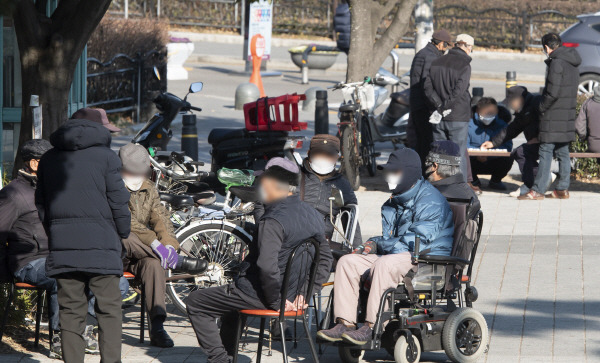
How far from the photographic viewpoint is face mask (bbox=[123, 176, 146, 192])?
686 centimetres

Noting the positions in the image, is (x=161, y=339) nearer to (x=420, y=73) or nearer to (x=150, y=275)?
(x=150, y=275)

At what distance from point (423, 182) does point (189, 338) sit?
1992 millimetres

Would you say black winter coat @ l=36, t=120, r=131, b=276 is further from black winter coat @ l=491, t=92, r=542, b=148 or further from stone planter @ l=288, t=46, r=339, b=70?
stone planter @ l=288, t=46, r=339, b=70

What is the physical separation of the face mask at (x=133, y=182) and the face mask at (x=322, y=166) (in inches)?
52.5

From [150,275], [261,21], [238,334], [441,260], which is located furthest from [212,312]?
[261,21]

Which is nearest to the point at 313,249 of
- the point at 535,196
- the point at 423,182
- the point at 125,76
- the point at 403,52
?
the point at 423,182

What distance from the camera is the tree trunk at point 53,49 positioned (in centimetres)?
828

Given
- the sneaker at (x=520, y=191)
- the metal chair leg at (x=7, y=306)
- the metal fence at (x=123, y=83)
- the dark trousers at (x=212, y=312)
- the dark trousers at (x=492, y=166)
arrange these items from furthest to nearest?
the metal fence at (x=123, y=83)
the dark trousers at (x=492, y=166)
the sneaker at (x=520, y=191)
the metal chair leg at (x=7, y=306)
the dark trousers at (x=212, y=312)

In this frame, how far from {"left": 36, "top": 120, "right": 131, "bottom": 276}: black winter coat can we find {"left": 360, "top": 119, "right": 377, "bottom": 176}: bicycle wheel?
751 cm

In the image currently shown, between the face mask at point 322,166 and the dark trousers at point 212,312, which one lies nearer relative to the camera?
the dark trousers at point 212,312

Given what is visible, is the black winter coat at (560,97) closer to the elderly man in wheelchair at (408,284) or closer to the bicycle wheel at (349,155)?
the bicycle wheel at (349,155)

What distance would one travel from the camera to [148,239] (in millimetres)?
6797

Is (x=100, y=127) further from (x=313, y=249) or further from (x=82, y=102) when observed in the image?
(x=82, y=102)

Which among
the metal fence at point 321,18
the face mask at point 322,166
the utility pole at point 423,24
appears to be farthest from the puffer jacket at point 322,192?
the metal fence at point 321,18
